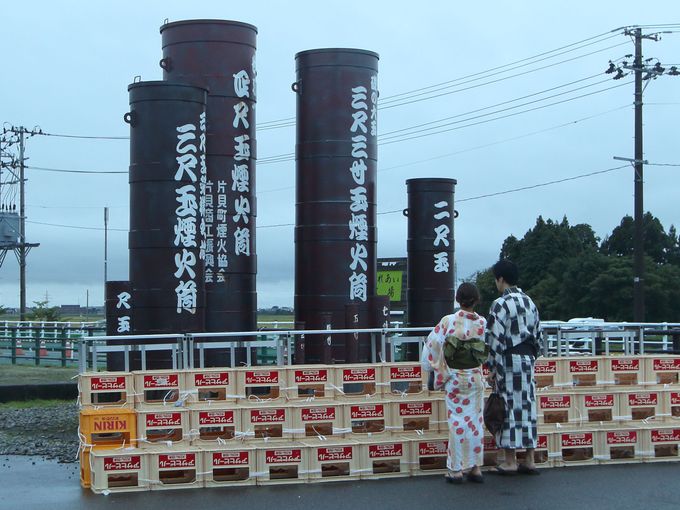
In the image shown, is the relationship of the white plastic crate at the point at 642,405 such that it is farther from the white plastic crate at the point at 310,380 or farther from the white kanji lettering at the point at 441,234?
the white kanji lettering at the point at 441,234

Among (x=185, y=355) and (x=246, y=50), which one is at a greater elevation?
(x=246, y=50)

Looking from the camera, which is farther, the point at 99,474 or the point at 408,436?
the point at 408,436

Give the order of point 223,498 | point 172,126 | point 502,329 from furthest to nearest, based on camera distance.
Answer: point 172,126 → point 502,329 → point 223,498

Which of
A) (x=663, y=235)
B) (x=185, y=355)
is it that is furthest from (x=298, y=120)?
(x=663, y=235)

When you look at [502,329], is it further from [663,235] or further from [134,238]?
[663,235]

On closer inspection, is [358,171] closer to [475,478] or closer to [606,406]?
[606,406]

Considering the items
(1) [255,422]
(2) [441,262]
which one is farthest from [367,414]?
(2) [441,262]

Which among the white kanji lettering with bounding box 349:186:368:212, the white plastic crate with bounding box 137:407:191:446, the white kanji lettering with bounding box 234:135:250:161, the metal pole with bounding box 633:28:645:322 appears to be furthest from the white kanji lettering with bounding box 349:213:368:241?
the metal pole with bounding box 633:28:645:322

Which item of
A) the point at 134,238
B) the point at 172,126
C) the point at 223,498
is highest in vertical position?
the point at 172,126

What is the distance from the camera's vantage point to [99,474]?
29.0 feet

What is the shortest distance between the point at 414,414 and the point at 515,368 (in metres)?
1.25

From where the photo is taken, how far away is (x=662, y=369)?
1090 centimetres

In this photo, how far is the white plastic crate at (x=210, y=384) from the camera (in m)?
9.45

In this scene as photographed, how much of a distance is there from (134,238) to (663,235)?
5055 cm
